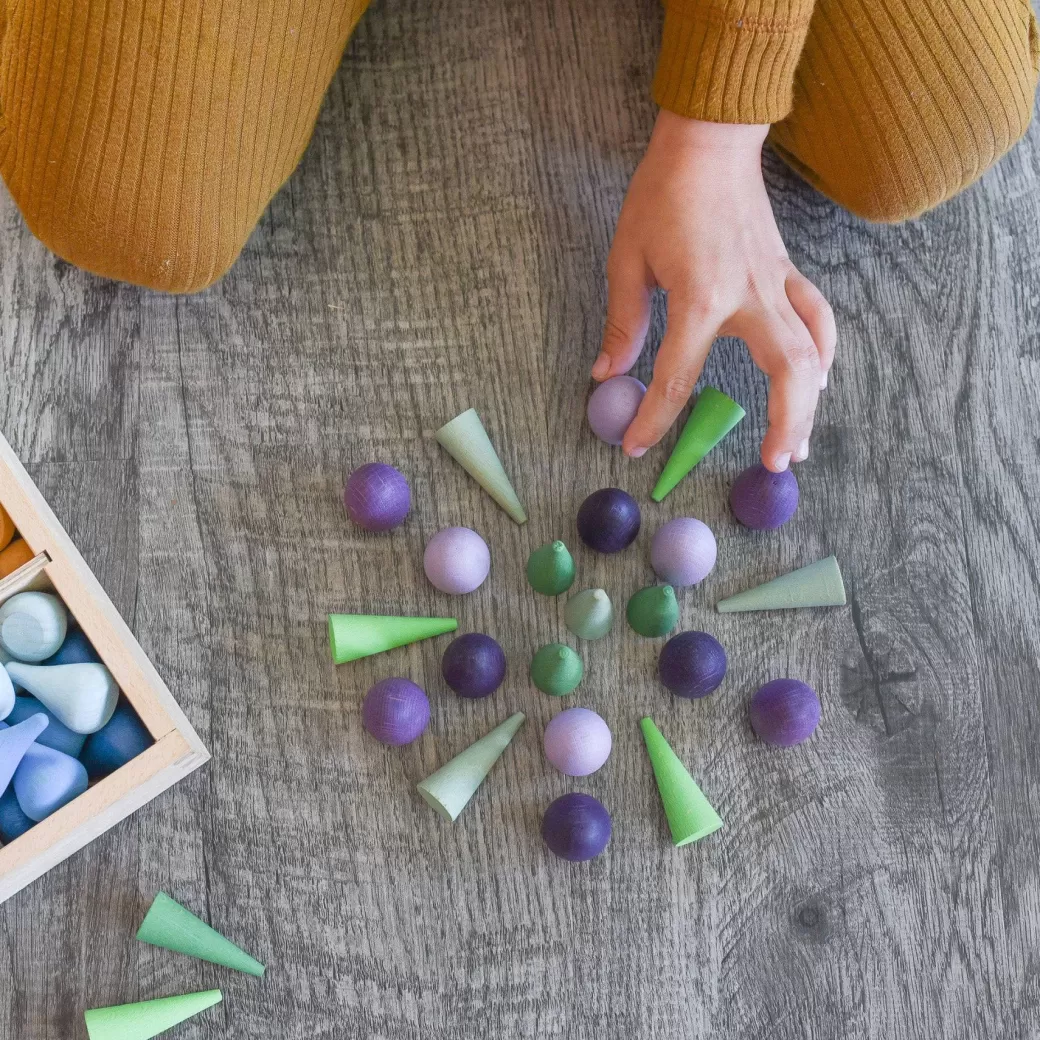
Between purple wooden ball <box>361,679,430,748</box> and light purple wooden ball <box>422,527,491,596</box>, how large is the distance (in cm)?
7

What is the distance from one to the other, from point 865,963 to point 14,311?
755mm

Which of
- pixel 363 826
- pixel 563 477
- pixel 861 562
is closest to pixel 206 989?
pixel 363 826

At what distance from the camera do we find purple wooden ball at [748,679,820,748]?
67 cm

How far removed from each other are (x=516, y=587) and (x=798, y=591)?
0.64ft

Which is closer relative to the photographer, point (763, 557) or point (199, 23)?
point (199, 23)

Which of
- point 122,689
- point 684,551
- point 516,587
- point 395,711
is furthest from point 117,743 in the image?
point 684,551

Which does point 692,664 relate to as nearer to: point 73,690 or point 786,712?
point 786,712

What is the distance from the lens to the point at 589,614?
2.19 feet

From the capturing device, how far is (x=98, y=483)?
734mm

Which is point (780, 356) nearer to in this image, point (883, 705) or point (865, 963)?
point (883, 705)

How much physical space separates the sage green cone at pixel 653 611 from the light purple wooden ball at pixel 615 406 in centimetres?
11

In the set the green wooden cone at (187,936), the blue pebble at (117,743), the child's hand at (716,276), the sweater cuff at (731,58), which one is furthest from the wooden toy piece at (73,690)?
the sweater cuff at (731,58)

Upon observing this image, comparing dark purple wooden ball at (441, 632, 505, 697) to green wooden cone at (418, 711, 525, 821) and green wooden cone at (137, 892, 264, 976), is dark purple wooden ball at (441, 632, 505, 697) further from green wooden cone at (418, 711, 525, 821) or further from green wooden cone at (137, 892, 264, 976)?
green wooden cone at (137, 892, 264, 976)

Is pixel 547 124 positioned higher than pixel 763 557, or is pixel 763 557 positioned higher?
pixel 547 124
